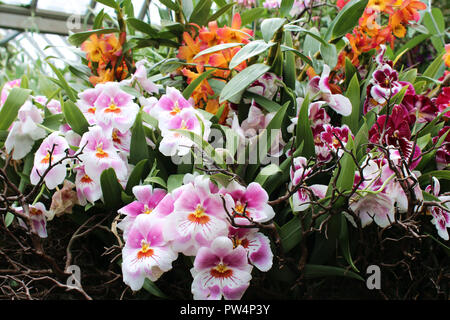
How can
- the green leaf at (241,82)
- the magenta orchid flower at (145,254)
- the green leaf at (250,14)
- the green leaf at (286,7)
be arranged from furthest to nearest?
the green leaf at (250,14), the green leaf at (286,7), the green leaf at (241,82), the magenta orchid flower at (145,254)

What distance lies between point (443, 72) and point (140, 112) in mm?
679

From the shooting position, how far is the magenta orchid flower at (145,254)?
45 cm

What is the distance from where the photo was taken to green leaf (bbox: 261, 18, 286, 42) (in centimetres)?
57

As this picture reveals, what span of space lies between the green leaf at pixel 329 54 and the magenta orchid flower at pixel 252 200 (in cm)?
26

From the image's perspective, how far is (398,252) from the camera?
0.57 meters

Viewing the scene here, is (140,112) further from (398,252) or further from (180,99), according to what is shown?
(398,252)

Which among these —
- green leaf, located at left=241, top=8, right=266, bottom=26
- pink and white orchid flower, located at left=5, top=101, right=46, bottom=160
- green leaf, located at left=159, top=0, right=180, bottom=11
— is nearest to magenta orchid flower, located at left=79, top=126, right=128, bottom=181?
pink and white orchid flower, located at left=5, top=101, right=46, bottom=160

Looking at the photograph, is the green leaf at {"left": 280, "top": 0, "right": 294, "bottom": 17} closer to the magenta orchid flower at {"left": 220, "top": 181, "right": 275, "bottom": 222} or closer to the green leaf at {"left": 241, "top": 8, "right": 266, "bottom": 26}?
the green leaf at {"left": 241, "top": 8, "right": 266, "bottom": 26}

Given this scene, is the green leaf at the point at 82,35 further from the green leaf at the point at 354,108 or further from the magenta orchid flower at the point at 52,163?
the green leaf at the point at 354,108

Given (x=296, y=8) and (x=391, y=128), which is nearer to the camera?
(x=391, y=128)

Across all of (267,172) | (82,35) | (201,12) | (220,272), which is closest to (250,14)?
(201,12)

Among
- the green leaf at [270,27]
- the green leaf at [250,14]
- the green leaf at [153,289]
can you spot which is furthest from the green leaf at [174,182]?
the green leaf at [250,14]

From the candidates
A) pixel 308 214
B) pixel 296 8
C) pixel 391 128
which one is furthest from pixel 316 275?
pixel 296 8

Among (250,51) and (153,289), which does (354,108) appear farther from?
(153,289)
